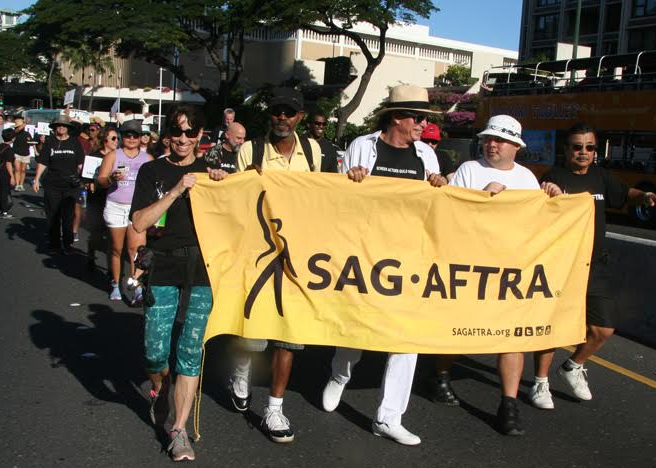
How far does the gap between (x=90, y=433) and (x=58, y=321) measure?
2963 millimetres

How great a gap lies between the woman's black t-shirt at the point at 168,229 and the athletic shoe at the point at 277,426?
82cm

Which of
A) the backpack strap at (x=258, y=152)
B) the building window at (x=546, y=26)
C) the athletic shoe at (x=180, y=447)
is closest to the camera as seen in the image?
the athletic shoe at (x=180, y=447)

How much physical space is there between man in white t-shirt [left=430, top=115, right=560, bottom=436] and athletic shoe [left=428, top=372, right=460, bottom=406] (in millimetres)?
485

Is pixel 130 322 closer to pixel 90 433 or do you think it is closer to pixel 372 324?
pixel 90 433

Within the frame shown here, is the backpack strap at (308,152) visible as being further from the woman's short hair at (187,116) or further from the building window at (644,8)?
the building window at (644,8)

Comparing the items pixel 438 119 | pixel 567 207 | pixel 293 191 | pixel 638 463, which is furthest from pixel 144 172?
pixel 438 119

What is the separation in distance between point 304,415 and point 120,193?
4.37m

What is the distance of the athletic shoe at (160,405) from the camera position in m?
4.55

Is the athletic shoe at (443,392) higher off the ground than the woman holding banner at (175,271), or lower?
lower

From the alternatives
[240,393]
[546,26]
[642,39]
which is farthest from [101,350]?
[546,26]

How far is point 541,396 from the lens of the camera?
5250mm

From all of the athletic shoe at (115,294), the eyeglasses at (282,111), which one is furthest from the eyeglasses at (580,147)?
the athletic shoe at (115,294)

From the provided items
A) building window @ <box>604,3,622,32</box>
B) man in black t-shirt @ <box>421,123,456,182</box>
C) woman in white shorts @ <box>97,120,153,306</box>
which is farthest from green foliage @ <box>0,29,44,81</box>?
man in black t-shirt @ <box>421,123,456,182</box>

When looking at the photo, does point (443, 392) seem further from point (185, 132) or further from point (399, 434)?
point (185, 132)
